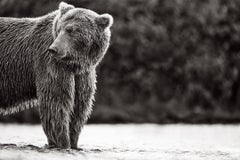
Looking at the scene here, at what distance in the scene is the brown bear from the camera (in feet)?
23.0

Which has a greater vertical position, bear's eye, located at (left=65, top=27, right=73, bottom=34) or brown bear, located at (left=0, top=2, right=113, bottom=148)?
bear's eye, located at (left=65, top=27, right=73, bottom=34)

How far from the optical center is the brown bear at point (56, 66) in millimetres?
7004

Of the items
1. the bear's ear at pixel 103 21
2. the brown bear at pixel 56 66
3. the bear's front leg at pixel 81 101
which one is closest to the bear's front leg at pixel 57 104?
the brown bear at pixel 56 66

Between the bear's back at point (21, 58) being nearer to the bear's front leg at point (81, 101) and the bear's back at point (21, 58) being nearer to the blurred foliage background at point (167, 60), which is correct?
the bear's front leg at point (81, 101)

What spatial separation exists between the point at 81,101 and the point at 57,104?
0.40 meters

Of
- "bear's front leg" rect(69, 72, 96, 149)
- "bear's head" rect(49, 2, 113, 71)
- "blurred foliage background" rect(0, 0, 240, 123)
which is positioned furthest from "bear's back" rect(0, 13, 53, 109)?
"blurred foliage background" rect(0, 0, 240, 123)

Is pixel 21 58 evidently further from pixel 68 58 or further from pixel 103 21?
pixel 103 21

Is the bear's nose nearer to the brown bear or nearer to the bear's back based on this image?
the brown bear

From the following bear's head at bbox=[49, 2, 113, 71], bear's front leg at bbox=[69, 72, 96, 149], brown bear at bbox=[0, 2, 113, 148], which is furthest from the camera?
bear's front leg at bbox=[69, 72, 96, 149]

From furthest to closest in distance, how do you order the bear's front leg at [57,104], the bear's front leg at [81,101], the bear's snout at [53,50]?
the bear's front leg at [81,101], the bear's front leg at [57,104], the bear's snout at [53,50]

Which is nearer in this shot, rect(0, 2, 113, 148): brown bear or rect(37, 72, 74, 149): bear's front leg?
rect(0, 2, 113, 148): brown bear

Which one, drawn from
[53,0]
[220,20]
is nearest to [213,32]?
[220,20]

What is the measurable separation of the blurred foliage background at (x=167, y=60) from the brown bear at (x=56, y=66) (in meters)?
8.41

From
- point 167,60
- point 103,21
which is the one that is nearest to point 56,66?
point 103,21
